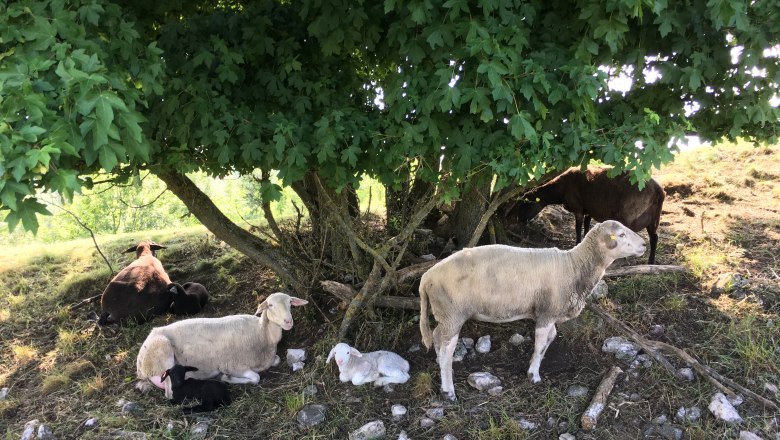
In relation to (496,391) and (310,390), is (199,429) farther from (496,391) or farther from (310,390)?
(496,391)

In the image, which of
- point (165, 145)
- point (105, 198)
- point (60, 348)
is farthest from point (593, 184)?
point (105, 198)

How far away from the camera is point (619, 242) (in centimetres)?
449

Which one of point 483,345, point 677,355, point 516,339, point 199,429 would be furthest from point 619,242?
point 199,429

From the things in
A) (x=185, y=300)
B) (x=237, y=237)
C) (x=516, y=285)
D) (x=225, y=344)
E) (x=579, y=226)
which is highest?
(x=237, y=237)

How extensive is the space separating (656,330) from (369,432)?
295 centimetres

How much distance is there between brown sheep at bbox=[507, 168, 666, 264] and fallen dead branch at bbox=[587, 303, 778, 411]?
1859mm

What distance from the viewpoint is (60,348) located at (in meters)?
6.05

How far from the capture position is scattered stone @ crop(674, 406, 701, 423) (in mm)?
4039

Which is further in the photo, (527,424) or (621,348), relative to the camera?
(621,348)

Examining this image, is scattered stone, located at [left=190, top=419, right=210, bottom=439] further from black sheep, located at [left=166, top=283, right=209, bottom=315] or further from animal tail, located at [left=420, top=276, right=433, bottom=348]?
black sheep, located at [left=166, top=283, right=209, bottom=315]

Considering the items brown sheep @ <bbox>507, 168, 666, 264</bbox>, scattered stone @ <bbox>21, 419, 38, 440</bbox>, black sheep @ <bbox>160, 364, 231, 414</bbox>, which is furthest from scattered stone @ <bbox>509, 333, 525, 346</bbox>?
scattered stone @ <bbox>21, 419, 38, 440</bbox>

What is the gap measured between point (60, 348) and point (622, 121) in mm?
6401

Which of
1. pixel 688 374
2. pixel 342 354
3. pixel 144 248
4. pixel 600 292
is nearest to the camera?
pixel 688 374

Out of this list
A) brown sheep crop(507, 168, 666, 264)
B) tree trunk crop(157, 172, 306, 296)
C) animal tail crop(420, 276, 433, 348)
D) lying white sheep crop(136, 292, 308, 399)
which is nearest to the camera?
animal tail crop(420, 276, 433, 348)
